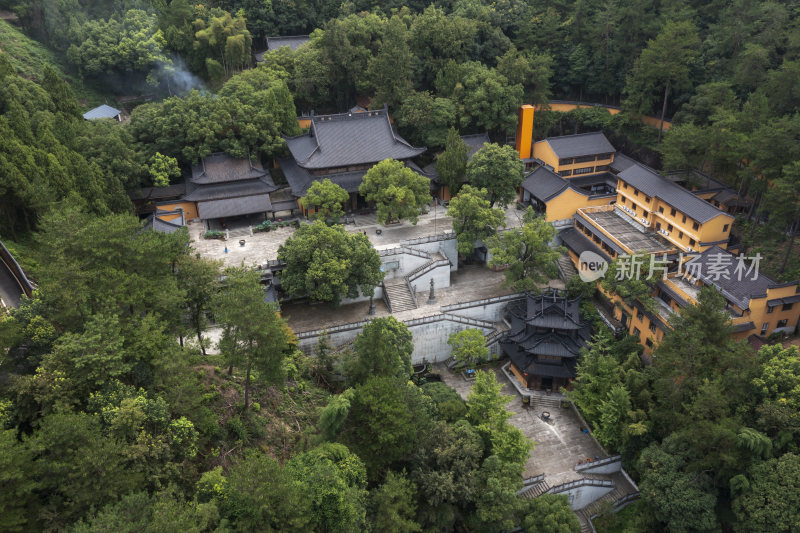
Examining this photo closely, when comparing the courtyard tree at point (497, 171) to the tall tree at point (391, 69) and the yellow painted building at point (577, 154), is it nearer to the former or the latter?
the yellow painted building at point (577, 154)

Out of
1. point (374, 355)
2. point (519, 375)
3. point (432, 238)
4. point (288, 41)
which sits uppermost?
point (288, 41)

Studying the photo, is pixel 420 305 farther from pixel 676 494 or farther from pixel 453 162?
pixel 676 494

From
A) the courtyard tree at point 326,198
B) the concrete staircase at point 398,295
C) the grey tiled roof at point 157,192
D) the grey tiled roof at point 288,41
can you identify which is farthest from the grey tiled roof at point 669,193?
the grey tiled roof at point 288,41

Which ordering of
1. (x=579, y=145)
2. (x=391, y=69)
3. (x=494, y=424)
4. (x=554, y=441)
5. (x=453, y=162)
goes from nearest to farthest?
(x=494, y=424), (x=554, y=441), (x=453, y=162), (x=579, y=145), (x=391, y=69)

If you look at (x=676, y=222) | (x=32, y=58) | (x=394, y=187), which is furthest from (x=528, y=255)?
(x=32, y=58)

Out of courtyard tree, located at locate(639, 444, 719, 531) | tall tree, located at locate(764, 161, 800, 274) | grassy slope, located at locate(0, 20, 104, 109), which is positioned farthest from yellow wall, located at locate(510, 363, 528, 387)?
grassy slope, located at locate(0, 20, 104, 109)

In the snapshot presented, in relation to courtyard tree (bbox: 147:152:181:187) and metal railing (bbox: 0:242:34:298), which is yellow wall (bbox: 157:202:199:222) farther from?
metal railing (bbox: 0:242:34:298)

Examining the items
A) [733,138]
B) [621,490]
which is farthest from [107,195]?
[733,138]
